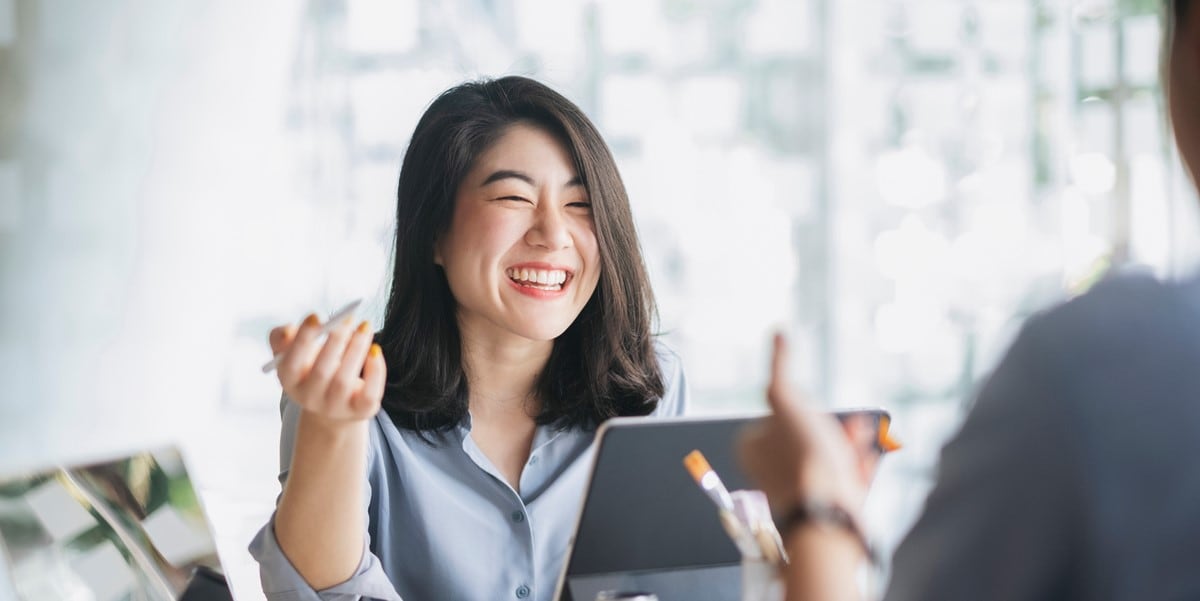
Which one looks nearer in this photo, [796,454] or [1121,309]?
[1121,309]

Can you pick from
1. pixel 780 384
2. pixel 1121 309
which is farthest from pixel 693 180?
pixel 1121 309

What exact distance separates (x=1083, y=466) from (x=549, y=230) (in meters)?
1.22

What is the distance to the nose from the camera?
1.73m

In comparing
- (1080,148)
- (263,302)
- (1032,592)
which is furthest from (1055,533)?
(1080,148)

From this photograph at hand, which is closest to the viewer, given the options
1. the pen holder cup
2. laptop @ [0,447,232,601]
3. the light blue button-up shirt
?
the pen holder cup

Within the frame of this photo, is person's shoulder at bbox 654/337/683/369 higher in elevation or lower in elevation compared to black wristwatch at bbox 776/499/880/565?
lower

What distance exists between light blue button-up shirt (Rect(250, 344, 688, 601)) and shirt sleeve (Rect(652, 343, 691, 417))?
0.28 meters

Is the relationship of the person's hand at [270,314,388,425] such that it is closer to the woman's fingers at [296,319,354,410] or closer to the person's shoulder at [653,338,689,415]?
the woman's fingers at [296,319,354,410]

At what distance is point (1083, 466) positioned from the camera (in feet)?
1.86

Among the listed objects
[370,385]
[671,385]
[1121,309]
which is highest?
[1121,309]

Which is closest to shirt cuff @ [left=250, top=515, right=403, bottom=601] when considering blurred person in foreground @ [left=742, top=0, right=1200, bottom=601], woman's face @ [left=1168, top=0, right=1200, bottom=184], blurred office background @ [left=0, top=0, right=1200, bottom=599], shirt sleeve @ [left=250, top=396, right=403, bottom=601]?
shirt sleeve @ [left=250, top=396, right=403, bottom=601]

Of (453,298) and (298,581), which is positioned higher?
(453,298)

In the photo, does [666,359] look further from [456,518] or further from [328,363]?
[328,363]

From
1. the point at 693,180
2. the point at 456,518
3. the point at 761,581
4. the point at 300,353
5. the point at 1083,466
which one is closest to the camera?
the point at 1083,466
